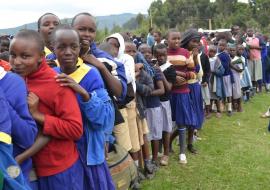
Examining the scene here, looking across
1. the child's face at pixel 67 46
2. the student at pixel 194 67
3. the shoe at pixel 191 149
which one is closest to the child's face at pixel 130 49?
the student at pixel 194 67

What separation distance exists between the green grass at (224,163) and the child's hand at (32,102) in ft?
9.26

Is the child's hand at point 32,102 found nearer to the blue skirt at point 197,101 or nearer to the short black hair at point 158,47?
the short black hair at point 158,47

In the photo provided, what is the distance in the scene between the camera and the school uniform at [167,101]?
5070 mm

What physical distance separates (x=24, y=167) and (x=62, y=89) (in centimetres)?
44

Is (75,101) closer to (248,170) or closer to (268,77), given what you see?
(248,170)

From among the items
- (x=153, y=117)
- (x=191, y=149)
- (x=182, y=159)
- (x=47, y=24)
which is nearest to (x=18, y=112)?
(x=47, y=24)

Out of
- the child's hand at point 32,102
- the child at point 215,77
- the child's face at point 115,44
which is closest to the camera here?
the child's hand at point 32,102

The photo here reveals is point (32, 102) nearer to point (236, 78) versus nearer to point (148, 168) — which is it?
point (148, 168)

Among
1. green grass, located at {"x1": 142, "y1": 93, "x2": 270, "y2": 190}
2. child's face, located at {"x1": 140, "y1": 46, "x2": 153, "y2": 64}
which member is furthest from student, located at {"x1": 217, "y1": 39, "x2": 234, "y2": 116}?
child's face, located at {"x1": 140, "y1": 46, "x2": 153, "y2": 64}

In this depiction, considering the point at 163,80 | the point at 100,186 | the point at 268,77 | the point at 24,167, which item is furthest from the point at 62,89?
the point at 268,77

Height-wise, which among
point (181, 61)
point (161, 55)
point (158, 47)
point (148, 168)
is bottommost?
point (148, 168)

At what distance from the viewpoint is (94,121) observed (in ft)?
7.55

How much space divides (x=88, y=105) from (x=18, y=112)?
1.58ft

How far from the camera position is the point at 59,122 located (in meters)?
2.11
